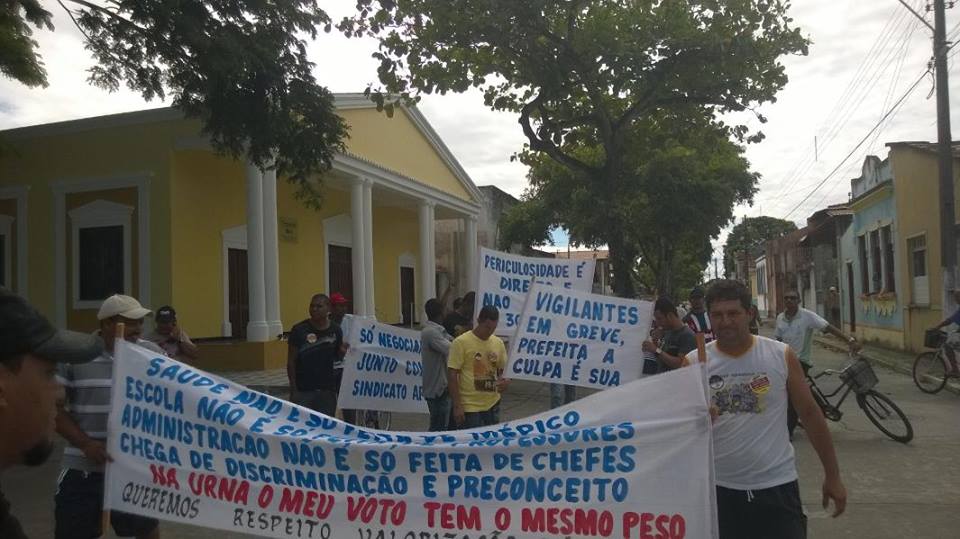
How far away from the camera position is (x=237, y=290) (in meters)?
17.0

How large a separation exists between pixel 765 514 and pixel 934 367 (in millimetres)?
11093

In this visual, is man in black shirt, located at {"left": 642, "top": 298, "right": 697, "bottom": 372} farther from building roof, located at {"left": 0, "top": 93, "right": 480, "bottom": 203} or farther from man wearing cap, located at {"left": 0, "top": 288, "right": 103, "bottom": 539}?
building roof, located at {"left": 0, "top": 93, "right": 480, "bottom": 203}

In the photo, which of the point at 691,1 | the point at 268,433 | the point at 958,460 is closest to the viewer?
the point at 268,433

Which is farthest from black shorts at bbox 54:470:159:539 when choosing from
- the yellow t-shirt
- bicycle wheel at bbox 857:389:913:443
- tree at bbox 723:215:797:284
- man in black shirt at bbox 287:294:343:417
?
tree at bbox 723:215:797:284

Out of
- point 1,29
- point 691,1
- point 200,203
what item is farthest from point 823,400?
point 200,203

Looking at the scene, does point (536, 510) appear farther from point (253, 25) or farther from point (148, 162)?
point (148, 162)

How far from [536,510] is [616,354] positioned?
3624 mm

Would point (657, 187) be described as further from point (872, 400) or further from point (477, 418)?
point (477, 418)

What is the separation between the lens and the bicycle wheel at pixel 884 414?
8.34 metres

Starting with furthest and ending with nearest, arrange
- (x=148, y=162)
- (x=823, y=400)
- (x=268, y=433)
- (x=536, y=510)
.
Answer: (x=148, y=162), (x=823, y=400), (x=268, y=433), (x=536, y=510)

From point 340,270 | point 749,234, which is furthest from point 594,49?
point 749,234

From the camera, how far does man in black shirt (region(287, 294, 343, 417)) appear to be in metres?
6.50

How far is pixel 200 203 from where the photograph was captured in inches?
618

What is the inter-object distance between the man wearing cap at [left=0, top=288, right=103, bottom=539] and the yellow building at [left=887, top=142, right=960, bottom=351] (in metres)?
18.9
